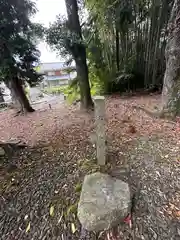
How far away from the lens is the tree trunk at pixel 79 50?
3.15m

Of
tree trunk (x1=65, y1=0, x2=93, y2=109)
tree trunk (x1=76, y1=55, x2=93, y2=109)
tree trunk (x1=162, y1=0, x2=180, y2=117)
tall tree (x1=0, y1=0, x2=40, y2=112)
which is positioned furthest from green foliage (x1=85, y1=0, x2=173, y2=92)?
tree trunk (x1=162, y1=0, x2=180, y2=117)

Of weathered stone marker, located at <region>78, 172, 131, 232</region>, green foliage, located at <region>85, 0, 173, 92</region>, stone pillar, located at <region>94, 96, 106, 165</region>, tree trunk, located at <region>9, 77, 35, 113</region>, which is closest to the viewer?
weathered stone marker, located at <region>78, 172, 131, 232</region>

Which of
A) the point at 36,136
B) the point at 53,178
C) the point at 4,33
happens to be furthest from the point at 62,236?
the point at 4,33

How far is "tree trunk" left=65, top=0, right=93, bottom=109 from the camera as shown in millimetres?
3152

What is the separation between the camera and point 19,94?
4.51 m

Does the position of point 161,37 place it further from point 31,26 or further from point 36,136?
point 36,136

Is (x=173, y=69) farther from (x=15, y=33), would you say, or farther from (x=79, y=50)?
(x=15, y=33)

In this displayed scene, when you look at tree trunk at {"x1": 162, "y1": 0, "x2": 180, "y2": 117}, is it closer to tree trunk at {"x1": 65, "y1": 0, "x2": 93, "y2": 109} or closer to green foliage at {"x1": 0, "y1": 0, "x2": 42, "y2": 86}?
tree trunk at {"x1": 65, "y1": 0, "x2": 93, "y2": 109}

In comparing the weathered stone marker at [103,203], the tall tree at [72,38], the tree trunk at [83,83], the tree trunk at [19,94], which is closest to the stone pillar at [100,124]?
the weathered stone marker at [103,203]

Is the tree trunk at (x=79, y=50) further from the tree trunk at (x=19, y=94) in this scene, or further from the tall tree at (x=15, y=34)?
the tree trunk at (x=19, y=94)

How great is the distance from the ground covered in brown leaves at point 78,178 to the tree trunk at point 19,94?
6.80 feet

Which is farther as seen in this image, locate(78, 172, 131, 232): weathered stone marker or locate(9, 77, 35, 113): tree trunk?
locate(9, 77, 35, 113): tree trunk

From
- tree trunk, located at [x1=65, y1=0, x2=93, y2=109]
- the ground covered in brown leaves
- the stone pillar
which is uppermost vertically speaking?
tree trunk, located at [x1=65, y1=0, x2=93, y2=109]

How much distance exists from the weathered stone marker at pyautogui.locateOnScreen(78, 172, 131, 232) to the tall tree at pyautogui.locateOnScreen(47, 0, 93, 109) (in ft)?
8.25
